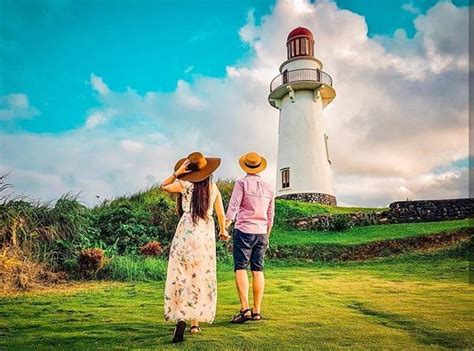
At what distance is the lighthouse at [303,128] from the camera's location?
25.6m

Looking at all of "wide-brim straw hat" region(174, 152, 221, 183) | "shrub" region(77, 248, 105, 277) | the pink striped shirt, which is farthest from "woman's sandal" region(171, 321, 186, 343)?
"shrub" region(77, 248, 105, 277)

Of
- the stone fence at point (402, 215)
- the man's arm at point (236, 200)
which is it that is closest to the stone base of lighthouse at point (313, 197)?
the stone fence at point (402, 215)

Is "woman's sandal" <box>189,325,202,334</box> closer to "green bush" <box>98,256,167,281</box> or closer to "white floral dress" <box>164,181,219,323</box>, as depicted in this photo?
"white floral dress" <box>164,181,219,323</box>

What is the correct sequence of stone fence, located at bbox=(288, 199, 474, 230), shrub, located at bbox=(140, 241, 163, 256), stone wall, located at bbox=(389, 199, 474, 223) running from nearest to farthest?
shrub, located at bbox=(140, 241, 163, 256) < stone fence, located at bbox=(288, 199, 474, 230) < stone wall, located at bbox=(389, 199, 474, 223)

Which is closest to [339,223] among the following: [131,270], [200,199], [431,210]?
[431,210]

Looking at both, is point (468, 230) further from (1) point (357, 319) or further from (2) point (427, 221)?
(1) point (357, 319)

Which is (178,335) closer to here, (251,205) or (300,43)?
(251,205)

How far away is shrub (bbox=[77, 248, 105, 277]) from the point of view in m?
10.4

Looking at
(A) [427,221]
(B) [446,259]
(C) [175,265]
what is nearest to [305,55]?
(A) [427,221]

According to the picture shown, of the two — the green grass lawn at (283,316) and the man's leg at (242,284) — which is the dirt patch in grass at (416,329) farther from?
the man's leg at (242,284)

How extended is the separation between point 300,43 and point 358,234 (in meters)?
13.7

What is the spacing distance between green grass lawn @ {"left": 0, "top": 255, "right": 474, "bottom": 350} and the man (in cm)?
33

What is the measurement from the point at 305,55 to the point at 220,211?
72.9 feet

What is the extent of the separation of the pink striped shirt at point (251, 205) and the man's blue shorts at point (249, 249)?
7 centimetres
